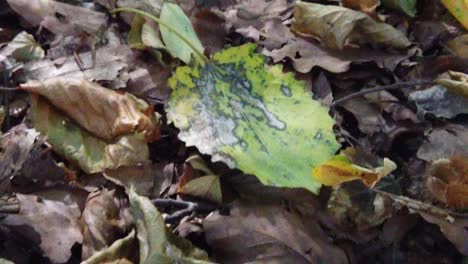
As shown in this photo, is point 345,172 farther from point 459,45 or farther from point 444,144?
point 459,45

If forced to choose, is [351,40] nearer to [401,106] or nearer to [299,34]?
[299,34]

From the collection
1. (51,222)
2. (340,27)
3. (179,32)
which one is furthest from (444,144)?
(51,222)

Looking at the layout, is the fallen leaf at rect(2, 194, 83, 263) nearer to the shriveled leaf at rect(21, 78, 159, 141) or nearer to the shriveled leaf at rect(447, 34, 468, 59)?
the shriveled leaf at rect(21, 78, 159, 141)

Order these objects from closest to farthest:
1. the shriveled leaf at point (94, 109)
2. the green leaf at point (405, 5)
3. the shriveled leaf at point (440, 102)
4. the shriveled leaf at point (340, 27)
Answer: the shriveled leaf at point (94, 109), the shriveled leaf at point (440, 102), the shriveled leaf at point (340, 27), the green leaf at point (405, 5)

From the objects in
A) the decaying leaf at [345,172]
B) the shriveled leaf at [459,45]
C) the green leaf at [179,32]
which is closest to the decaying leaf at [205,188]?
the decaying leaf at [345,172]

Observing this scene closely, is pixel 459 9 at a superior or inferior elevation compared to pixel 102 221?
superior

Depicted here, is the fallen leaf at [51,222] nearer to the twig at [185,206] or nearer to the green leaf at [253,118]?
the twig at [185,206]

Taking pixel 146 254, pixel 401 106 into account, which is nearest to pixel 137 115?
pixel 146 254
